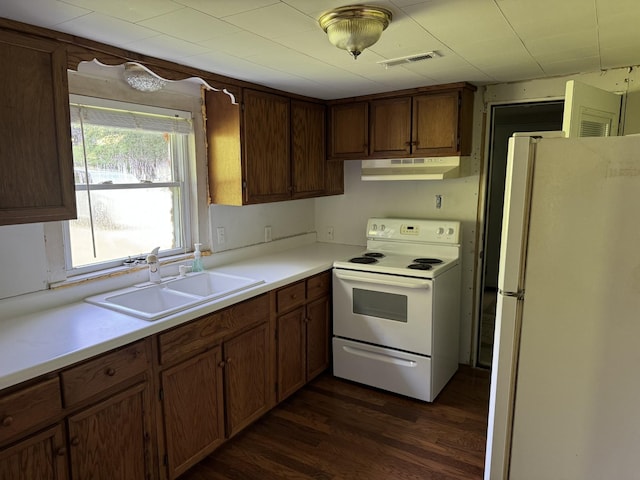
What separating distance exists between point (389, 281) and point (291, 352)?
0.80 meters

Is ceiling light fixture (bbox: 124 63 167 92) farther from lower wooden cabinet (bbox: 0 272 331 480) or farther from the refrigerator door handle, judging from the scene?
the refrigerator door handle

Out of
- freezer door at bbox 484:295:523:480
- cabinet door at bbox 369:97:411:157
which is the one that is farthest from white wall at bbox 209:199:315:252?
freezer door at bbox 484:295:523:480

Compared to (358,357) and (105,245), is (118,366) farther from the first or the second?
(358,357)

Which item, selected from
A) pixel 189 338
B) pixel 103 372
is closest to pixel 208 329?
pixel 189 338

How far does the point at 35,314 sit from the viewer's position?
6.58 feet

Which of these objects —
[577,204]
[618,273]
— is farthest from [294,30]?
[618,273]

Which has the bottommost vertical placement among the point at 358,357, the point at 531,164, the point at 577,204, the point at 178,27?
the point at 358,357

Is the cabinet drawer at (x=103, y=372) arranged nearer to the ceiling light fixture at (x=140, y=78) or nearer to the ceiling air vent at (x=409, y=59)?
the ceiling light fixture at (x=140, y=78)

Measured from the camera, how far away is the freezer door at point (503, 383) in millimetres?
1456

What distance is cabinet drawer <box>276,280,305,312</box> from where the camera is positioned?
269 centimetres

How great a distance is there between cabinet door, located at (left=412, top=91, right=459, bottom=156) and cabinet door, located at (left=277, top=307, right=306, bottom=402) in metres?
1.44

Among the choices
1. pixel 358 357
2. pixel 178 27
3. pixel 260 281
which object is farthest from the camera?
pixel 358 357

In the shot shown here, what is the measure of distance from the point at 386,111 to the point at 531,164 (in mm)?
1959

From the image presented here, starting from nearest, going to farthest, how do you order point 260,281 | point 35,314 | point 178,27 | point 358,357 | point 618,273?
point 618,273, point 178,27, point 35,314, point 260,281, point 358,357
